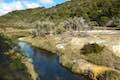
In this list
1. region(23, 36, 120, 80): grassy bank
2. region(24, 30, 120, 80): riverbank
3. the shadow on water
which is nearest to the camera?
region(23, 36, 120, 80): grassy bank

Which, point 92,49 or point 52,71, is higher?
point 92,49

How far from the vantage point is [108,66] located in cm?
5381

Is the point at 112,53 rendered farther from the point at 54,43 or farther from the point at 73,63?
the point at 54,43

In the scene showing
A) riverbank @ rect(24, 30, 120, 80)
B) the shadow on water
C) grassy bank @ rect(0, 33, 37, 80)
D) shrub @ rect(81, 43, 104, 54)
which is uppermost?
grassy bank @ rect(0, 33, 37, 80)

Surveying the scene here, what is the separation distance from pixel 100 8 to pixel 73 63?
375 ft

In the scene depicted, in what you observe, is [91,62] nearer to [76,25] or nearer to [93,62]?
[93,62]

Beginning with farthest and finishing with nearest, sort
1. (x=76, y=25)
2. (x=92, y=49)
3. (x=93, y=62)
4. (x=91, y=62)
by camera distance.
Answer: (x=76, y=25) → (x=92, y=49) → (x=91, y=62) → (x=93, y=62)

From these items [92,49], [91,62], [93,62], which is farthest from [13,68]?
[92,49]

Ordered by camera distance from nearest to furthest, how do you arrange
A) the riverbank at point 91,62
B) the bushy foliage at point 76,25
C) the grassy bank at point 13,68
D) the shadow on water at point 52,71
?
the grassy bank at point 13,68
the shadow on water at point 52,71
the riverbank at point 91,62
the bushy foliage at point 76,25

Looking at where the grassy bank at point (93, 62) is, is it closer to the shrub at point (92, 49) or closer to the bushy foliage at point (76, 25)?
the shrub at point (92, 49)

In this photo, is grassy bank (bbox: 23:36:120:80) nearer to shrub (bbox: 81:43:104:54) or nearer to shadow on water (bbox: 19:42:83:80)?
shrub (bbox: 81:43:104:54)

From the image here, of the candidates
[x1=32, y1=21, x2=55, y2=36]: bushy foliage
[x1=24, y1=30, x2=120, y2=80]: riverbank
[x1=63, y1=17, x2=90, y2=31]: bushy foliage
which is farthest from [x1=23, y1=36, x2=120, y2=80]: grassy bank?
[x1=32, y1=21, x2=55, y2=36]: bushy foliage

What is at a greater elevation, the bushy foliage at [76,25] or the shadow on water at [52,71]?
the bushy foliage at [76,25]

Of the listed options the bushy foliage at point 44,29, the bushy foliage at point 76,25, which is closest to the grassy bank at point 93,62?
the bushy foliage at point 76,25
